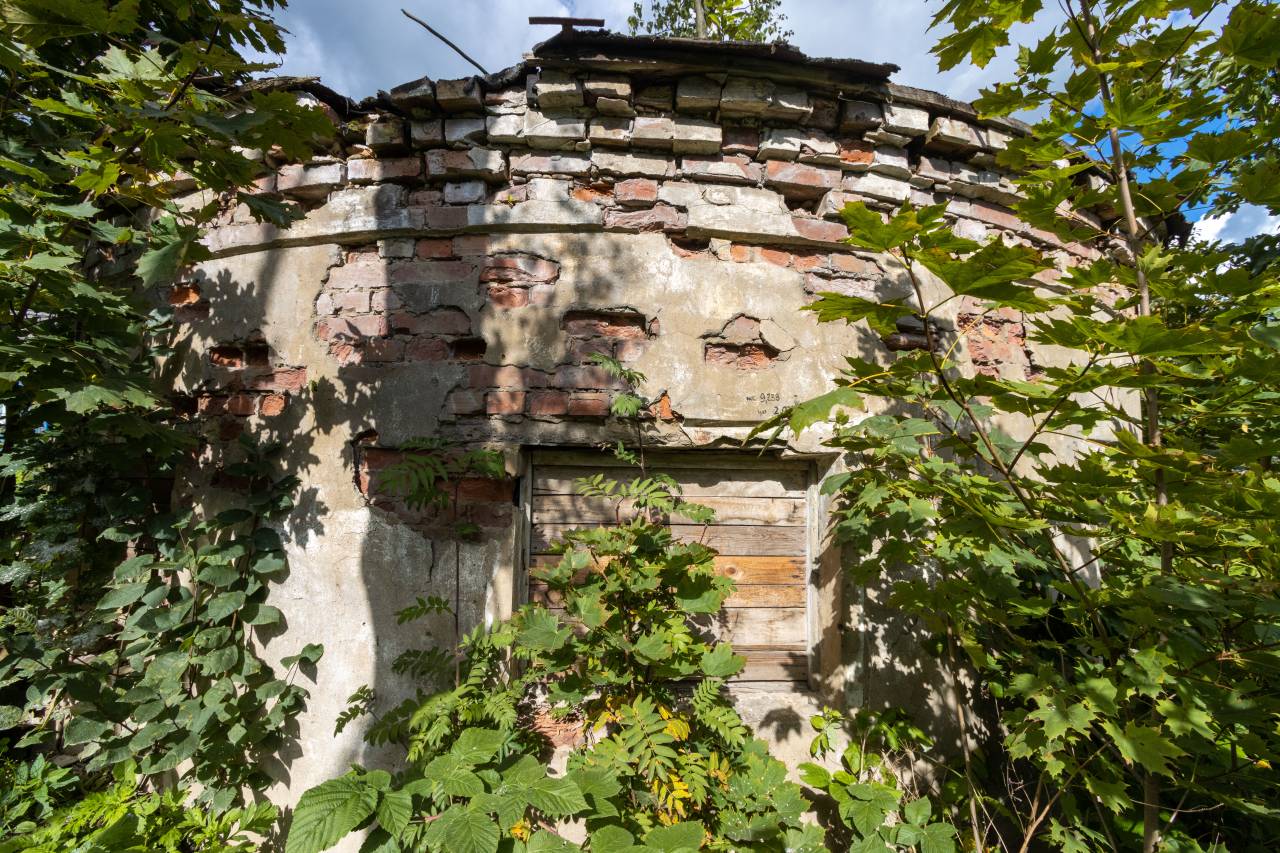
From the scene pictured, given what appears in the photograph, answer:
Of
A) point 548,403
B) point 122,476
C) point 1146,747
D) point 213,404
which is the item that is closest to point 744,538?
point 548,403

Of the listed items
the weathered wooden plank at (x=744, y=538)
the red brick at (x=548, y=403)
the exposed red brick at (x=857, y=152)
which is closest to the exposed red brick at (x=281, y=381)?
the red brick at (x=548, y=403)

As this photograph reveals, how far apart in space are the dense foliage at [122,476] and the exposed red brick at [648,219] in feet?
3.67

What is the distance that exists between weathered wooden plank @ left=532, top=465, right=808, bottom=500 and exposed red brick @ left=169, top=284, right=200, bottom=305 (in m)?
1.84

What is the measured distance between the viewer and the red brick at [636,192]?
2.41m

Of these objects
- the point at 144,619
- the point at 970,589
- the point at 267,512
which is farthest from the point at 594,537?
the point at 144,619

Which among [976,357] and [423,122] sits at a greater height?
[423,122]

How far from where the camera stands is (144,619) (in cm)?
215

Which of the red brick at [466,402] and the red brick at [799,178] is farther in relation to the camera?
the red brick at [799,178]

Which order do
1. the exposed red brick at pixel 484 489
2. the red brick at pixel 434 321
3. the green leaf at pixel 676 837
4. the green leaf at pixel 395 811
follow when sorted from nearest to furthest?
1. the green leaf at pixel 395 811
2. the green leaf at pixel 676 837
3. the exposed red brick at pixel 484 489
4. the red brick at pixel 434 321

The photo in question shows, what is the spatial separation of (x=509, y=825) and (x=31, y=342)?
2385 mm

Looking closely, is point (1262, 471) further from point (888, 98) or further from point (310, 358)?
point (310, 358)

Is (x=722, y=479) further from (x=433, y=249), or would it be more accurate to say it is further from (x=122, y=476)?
(x=122, y=476)

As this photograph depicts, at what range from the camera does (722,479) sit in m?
2.43

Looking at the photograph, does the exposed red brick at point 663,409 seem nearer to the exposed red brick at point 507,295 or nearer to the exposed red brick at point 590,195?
the exposed red brick at point 507,295
